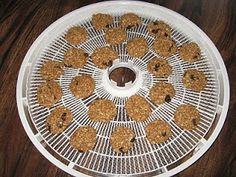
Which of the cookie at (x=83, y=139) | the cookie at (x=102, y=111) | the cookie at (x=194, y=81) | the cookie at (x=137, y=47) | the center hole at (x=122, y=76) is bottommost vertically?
the cookie at (x=83, y=139)

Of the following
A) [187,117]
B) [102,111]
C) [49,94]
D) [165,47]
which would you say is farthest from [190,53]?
[49,94]

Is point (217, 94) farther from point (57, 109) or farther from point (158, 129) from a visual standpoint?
point (57, 109)

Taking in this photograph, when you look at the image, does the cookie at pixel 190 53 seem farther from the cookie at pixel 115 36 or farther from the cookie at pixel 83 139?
the cookie at pixel 83 139

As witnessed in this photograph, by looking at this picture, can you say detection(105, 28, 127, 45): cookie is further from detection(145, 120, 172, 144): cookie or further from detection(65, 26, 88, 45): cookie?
detection(145, 120, 172, 144): cookie

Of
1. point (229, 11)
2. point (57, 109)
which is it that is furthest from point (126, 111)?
point (229, 11)

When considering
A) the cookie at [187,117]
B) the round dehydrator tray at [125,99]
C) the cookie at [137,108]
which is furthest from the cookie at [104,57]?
the cookie at [187,117]
